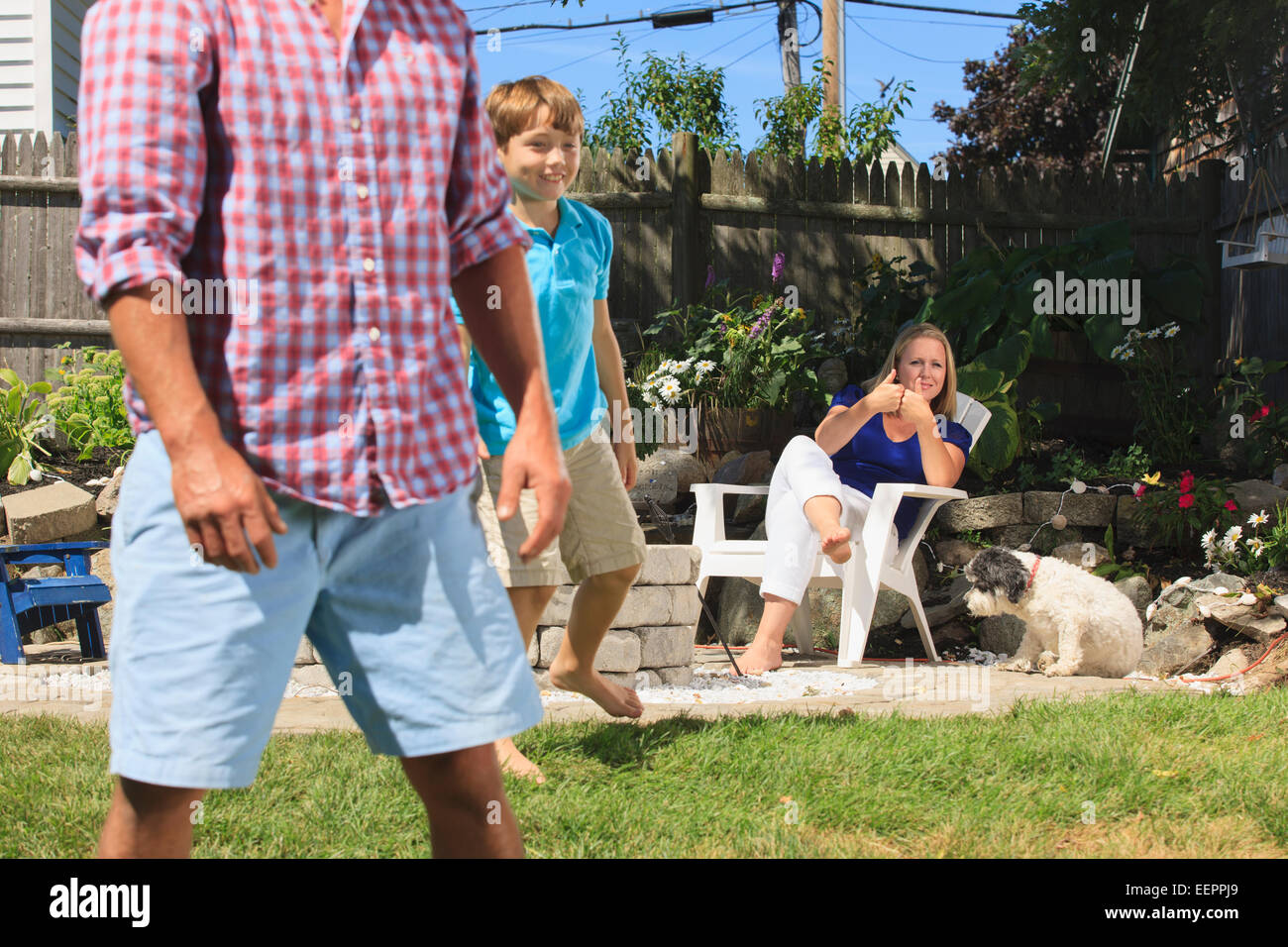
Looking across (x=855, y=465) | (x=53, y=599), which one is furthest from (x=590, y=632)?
(x=53, y=599)

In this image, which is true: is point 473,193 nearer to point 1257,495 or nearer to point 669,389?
point 669,389

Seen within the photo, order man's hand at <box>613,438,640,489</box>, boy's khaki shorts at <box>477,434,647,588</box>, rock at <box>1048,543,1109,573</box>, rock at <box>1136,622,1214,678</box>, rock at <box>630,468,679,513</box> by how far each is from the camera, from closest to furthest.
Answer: boy's khaki shorts at <box>477,434,647,588</box> < man's hand at <box>613,438,640,489</box> < rock at <box>1136,622,1214,678</box> < rock at <box>1048,543,1109,573</box> < rock at <box>630,468,679,513</box>

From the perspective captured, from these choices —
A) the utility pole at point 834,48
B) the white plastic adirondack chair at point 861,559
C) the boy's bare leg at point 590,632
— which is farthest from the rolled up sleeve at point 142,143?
the utility pole at point 834,48

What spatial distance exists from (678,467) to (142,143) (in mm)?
5179

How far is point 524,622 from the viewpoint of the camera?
278 cm

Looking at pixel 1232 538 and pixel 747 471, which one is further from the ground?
pixel 747 471

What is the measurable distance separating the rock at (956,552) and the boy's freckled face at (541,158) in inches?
150

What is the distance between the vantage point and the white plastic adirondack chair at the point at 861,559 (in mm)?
4633

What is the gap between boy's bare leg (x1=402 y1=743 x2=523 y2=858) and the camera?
136 centimetres

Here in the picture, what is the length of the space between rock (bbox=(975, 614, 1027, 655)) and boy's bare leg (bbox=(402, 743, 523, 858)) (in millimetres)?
4295

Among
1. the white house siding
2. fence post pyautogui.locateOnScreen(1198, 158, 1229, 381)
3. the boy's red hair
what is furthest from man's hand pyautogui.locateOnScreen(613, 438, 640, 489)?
the white house siding

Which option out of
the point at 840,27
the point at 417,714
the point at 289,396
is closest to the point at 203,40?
the point at 289,396

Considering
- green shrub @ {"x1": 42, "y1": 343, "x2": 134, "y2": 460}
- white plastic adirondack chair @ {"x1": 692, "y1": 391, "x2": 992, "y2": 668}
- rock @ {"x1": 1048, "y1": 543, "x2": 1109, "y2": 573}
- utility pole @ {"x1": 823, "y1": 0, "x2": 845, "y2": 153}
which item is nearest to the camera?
white plastic adirondack chair @ {"x1": 692, "y1": 391, "x2": 992, "y2": 668}

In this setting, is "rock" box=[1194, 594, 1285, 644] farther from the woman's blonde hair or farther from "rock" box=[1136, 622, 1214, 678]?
the woman's blonde hair
